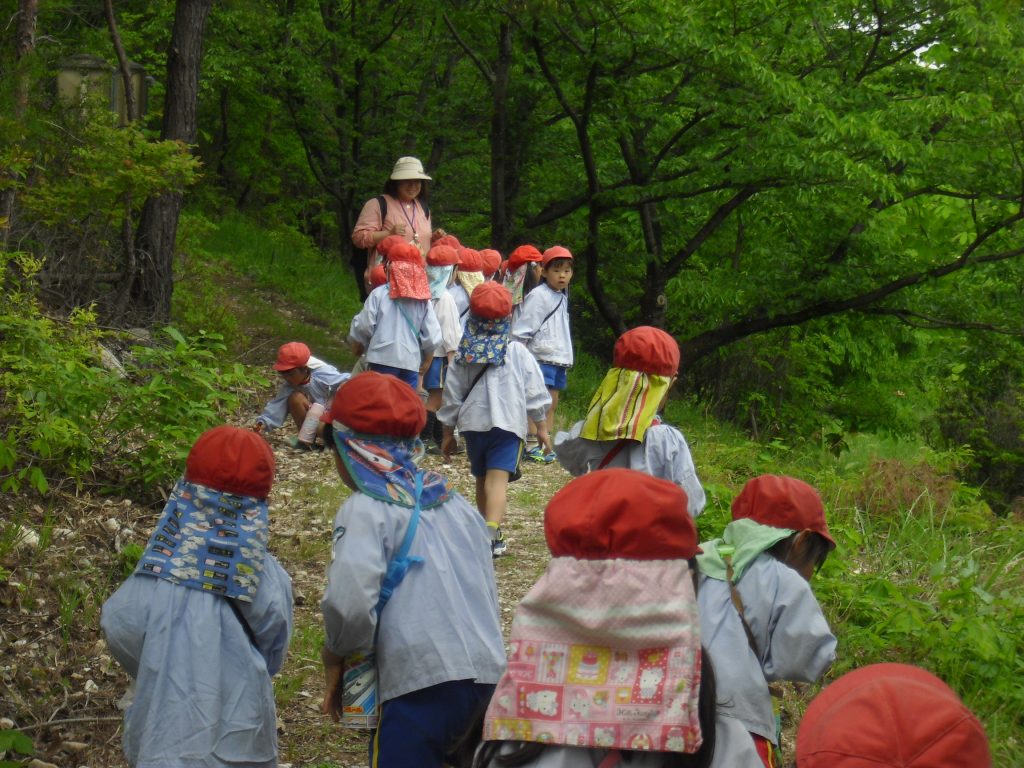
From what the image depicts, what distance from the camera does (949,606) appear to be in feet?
20.4

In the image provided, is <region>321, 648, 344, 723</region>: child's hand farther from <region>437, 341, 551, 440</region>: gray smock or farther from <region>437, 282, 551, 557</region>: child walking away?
<region>437, 341, 551, 440</region>: gray smock

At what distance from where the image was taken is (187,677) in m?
3.64

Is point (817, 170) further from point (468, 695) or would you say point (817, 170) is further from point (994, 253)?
point (468, 695)

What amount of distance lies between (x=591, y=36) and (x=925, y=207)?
6144 mm

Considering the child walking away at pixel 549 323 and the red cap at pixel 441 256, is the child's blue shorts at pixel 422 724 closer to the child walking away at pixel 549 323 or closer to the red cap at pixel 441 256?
the red cap at pixel 441 256

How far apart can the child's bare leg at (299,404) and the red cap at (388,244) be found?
51.3 inches

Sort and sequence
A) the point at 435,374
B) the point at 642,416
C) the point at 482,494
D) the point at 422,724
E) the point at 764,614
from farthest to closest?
the point at 435,374 → the point at 482,494 → the point at 642,416 → the point at 422,724 → the point at 764,614

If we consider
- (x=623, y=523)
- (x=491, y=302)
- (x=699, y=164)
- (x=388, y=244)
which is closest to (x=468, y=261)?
(x=388, y=244)

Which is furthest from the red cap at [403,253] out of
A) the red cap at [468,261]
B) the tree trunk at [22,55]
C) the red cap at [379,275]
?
the tree trunk at [22,55]

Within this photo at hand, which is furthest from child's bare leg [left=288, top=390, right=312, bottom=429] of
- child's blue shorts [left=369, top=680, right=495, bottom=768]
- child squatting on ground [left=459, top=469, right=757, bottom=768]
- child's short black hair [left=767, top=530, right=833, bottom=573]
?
child squatting on ground [left=459, top=469, right=757, bottom=768]

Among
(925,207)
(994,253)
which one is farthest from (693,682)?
(925,207)

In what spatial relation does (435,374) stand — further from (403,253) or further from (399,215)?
(403,253)

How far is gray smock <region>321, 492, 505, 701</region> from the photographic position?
136 inches

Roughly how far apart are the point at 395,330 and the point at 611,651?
6.58 m
